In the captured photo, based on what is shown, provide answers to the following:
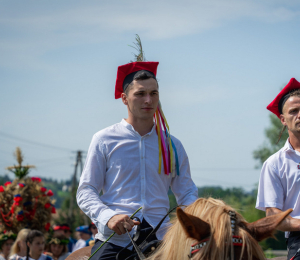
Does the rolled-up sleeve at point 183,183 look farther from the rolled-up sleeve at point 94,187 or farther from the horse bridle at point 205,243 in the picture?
the horse bridle at point 205,243

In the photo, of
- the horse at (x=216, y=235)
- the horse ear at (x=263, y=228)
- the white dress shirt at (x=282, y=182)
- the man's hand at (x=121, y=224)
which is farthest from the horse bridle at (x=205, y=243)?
the white dress shirt at (x=282, y=182)

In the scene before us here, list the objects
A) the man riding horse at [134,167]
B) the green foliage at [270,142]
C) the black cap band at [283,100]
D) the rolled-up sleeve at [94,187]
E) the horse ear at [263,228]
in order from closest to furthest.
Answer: the horse ear at [263,228] → the rolled-up sleeve at [94,187] → the man riding horse at [134,167] → the black cap band at [283,100] → the green foliage at [270,142]

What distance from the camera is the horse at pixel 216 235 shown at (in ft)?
7.27

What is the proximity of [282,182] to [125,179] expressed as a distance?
1393 mm

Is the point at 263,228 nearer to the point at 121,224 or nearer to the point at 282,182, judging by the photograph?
the point at 121,224

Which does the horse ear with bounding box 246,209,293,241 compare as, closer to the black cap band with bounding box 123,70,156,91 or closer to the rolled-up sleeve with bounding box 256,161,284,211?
the rolled-up sleeve with bounding box 256,161,284,211

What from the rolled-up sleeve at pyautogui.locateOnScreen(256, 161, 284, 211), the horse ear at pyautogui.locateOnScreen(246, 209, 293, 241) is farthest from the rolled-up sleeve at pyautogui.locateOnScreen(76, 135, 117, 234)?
the rolled-up sleeve at pyautogui.locateOnScreen(256, 161, 284, 211)

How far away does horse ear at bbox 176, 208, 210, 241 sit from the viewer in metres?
2.20

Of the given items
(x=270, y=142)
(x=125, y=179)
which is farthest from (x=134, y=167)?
(x=270, y=142)

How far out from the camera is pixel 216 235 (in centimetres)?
226

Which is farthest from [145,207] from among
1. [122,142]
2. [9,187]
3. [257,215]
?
[257,215]

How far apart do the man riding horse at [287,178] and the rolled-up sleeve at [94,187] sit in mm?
1416

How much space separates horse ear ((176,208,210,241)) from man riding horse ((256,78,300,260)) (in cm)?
145

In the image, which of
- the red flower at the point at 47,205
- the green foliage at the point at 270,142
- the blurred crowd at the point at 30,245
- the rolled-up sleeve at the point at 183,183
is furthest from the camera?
the green foliage at the point at 270,142
